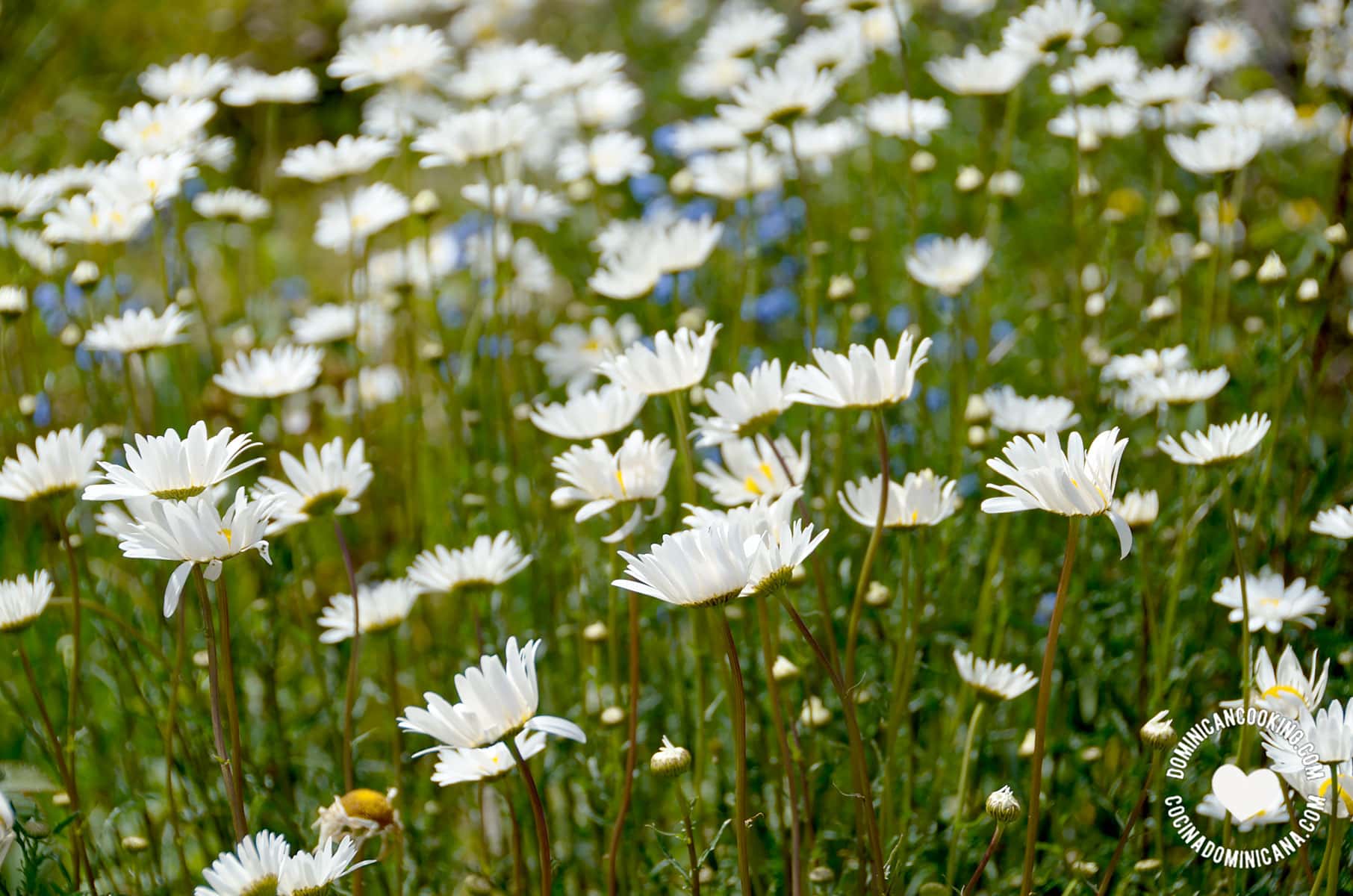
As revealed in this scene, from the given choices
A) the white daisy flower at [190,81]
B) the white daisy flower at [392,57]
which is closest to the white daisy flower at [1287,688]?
the white daisy flower at [392,57]

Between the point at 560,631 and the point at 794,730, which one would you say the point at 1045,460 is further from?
the point at 560,631

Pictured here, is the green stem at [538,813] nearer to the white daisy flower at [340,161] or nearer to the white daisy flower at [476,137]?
the white daisy flower at [476,137]

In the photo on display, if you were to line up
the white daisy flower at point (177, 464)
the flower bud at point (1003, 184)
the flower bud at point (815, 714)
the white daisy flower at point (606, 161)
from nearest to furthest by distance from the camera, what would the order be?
the white daisy flower at point (177, 464) → the flower bud at point (815, 714) → the flower bud at point (1003, 184) → the white daisy flower at point (606, 161)

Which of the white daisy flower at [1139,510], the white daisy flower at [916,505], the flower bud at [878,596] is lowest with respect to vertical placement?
the flower bud at [878,596]

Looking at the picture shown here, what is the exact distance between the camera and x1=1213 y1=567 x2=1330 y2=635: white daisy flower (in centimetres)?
159

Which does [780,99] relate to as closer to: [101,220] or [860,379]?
[860,379]

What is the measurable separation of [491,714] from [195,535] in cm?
38

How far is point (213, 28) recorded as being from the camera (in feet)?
22.9

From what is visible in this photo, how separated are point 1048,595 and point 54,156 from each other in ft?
14.3

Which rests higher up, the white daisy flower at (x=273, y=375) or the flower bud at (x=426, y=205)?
the flower bud at (x=426, y=205)

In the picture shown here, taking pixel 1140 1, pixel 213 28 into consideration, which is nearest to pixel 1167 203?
pixel 1140 1

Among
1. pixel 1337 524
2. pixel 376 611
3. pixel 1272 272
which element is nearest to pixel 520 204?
pixel 376 611

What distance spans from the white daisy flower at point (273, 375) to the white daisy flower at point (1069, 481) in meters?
1.34
